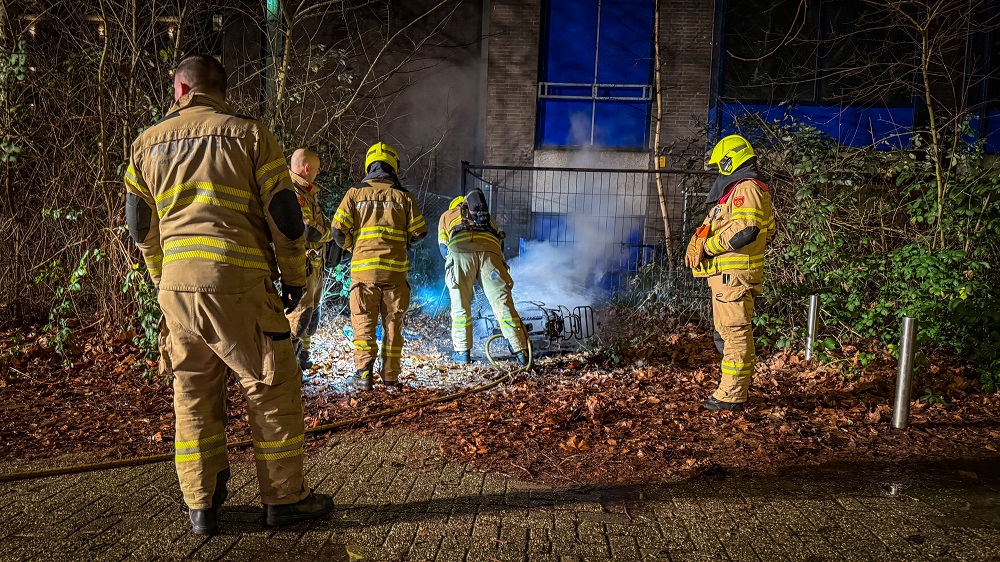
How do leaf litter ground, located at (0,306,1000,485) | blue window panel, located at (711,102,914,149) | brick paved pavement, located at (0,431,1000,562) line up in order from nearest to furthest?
brick paved pavement, located at (0,431,1000,562) < leaf litter ground, located at (0,306,1000,485) < blue window panel, located at (711,102,914,149)

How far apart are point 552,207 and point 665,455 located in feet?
27.2

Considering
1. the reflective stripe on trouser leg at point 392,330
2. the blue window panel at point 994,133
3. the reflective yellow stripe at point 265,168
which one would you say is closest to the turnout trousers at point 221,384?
the reflective yellow stripe at point 265,168

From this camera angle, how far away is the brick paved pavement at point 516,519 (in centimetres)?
298

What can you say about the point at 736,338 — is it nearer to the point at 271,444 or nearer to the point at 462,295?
the point at 462,295

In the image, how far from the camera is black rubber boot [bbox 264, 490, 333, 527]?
318 cm

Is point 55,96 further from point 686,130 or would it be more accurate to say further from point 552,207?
point 686,130

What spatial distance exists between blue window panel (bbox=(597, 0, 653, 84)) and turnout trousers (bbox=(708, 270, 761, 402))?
8.51 meters

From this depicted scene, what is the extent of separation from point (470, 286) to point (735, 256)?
3017 millimetres

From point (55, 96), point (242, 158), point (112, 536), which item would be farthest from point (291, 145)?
point (112, 536)

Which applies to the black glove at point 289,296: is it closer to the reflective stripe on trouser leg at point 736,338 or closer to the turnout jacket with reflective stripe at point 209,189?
the turnout jacket with reflective stripe at point 209,189

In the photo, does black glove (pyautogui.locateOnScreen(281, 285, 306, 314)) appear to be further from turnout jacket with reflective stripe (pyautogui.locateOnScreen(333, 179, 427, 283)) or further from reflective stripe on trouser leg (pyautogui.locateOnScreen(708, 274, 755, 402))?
reflective stripe on trouser leg (pyautogui.locateOnScreen(708, 274, 755, 402))

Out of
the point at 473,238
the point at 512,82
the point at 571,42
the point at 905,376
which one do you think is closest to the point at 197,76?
the point at 473,238

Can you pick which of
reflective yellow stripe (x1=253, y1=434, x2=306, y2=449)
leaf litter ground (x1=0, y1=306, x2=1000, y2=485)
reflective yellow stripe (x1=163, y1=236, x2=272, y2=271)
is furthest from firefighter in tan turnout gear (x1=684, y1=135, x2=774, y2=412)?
reflective yellow stripe (x1=163, y1=236, x2=272, y2=271)

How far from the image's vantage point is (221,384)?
3238mm
